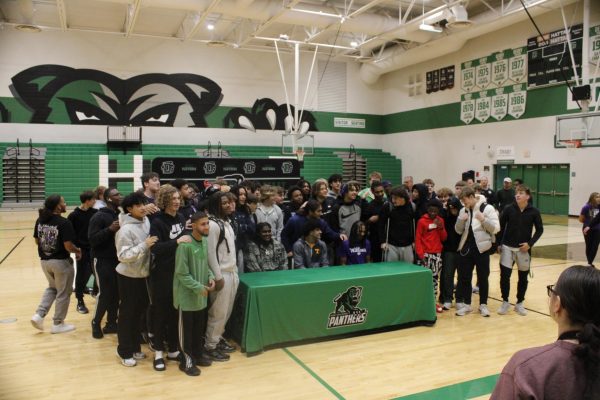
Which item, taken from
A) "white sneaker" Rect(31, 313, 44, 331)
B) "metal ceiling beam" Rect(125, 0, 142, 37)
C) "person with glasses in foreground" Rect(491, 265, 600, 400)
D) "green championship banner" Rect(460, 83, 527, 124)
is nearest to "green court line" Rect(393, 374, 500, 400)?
"person with glasses in foreground" Rect(491, 265, 600, 400)

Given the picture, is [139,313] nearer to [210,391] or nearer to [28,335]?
[210,391]

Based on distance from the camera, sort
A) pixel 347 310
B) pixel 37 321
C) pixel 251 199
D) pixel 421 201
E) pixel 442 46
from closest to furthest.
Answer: pixel 347 310, pixel 37 321, pixel 251 199, pixel 421 201, pixel 442 46

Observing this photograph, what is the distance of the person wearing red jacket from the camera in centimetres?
528

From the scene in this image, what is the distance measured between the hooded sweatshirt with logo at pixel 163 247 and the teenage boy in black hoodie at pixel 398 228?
2.55 metres

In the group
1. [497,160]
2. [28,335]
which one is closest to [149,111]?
[497,160]

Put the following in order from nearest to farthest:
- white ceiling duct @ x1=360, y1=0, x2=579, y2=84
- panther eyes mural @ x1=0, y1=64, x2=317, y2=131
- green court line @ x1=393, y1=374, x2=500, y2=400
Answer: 1. green court line @ x1=393, y1=374, x2=500, y2=400
2. white ceiling duct @ x1=360, y1=0, x2=579, y2=84
3. panther eyes mural @ x1=0, y1=64, x2=317, y2=131

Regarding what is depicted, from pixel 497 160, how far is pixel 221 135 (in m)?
10.9

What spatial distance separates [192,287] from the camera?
3.55 m

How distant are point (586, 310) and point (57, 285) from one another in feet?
15.3

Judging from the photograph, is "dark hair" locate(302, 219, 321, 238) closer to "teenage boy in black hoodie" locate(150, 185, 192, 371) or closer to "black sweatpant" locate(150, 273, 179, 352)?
"teenage boy in black hoodie" locate(150, 185, 192, 371)

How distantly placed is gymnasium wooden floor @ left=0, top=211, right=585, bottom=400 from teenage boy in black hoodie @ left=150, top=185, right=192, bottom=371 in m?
0.30

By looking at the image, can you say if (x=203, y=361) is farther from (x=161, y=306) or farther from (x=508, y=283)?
(x=508, y=283)

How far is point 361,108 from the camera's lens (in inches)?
867

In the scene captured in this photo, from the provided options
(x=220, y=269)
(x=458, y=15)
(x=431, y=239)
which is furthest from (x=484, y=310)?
(x=458, y=15)
